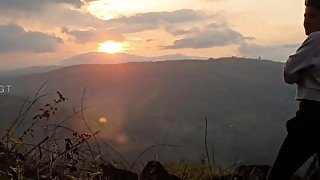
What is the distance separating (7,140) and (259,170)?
295cm

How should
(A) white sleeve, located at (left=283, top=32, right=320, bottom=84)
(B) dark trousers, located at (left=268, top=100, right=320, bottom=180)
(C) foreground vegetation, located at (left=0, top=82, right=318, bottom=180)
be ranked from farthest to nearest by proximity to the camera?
(C) foreground vegetation, located at (left=0, top=82, right=318, bottom=180) → (A) white sleeve, located at (left=283, top=32, right=320, bottom=84) → (B) dark trousers, located at (left=268, top=100, right=320, bottom=180)

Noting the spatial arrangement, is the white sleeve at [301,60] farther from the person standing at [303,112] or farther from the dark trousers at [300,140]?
the dark trousers at [300,140]

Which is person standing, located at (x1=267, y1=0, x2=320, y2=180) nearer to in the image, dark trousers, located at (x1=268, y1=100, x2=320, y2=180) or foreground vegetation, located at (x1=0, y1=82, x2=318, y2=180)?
dark trousers, located at (x1=268, y1=100, x2=320, y2=180)

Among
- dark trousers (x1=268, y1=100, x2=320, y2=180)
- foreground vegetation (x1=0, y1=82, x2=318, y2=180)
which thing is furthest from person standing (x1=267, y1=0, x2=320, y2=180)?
foreground vegetation (x1=0, y1=82, x2=318, y2=180)

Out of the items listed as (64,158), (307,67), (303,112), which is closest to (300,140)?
(303,112)

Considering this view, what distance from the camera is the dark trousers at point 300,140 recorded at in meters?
4.27

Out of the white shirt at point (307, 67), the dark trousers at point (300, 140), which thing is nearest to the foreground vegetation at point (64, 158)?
the dark trousers at point (300, 140)

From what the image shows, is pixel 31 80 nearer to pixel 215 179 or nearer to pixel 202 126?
pixel 202 126

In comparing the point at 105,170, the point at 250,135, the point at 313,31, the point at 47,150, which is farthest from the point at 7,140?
the point at 250,135

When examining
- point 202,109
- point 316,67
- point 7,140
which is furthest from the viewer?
point 202,109

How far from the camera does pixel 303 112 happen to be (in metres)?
4.32

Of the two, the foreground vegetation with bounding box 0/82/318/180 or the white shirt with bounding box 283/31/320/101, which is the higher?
the white shirt with bounding box 283/31/320/101

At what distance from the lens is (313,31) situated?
4551 mm

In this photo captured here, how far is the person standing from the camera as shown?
429 cm
